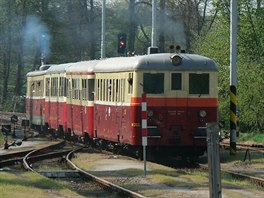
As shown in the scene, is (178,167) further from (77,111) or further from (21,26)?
(21,26)

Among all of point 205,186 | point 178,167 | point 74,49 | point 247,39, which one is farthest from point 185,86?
point 74,49

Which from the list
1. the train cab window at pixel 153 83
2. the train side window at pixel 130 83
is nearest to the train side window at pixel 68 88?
the train side window at pixel 130 83

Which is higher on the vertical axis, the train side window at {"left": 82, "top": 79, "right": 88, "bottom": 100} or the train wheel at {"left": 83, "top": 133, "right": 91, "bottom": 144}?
the train side window at {"left": 82, "top": 79, "right": 88, "bottom": 100}

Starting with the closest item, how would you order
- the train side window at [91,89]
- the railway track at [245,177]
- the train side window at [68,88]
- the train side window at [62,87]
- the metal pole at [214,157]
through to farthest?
the metal pole at [214,157] → the railway track at [245,177] → the train side window at [91,89] → the train side window at [68,88] → the train side window at [62,87]

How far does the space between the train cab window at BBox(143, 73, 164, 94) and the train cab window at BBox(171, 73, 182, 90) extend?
28 cm

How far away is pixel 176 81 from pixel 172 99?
520 millimetres

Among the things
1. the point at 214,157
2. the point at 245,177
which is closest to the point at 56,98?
the point at 245,177

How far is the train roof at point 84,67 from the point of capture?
27712mm

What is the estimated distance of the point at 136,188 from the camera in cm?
1661

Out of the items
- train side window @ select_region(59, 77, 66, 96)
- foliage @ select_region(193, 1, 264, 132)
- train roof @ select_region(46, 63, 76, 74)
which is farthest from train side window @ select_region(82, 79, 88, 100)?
foliage @ select_region(193, 1, 264, 132)

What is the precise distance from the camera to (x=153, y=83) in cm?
2247

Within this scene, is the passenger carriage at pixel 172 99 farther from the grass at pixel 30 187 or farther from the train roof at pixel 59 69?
the train roof at pixel 59 69

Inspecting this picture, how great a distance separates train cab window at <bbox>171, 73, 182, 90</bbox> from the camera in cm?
2256

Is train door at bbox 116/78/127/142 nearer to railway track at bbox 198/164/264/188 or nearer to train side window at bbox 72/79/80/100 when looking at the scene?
railway track at bbox 198/164/264/188
